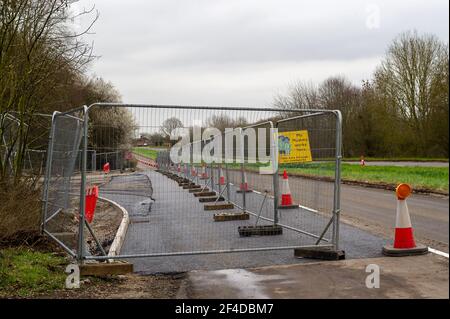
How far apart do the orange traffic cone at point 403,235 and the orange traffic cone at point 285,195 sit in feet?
7.04

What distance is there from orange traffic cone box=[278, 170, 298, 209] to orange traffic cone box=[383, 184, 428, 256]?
84.5 inches

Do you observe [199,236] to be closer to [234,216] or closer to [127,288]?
[234,216]

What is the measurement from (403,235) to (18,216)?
19.4ft

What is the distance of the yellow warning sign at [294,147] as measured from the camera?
8398 millimetres

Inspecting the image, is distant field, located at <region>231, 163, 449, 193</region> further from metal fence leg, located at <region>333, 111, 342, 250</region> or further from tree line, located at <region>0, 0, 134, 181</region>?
tree line, located at <region>0, 0, 134, 181</region>

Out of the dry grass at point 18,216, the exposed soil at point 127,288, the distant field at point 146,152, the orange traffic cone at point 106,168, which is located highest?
the distant field at point 146,152

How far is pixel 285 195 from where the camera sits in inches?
408

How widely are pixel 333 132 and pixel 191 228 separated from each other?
418 cm

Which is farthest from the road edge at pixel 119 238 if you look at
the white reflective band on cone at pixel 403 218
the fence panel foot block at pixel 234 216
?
the white reflective band on cone at pixel 403 218

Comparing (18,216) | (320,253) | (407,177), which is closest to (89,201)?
(18,216)

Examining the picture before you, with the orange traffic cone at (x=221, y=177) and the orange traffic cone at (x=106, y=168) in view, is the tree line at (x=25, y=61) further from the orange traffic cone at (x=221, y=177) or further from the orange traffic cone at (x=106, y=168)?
the orange traffic cone at (x=221, y=177)

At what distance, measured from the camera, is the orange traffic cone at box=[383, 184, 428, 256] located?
7703mm
